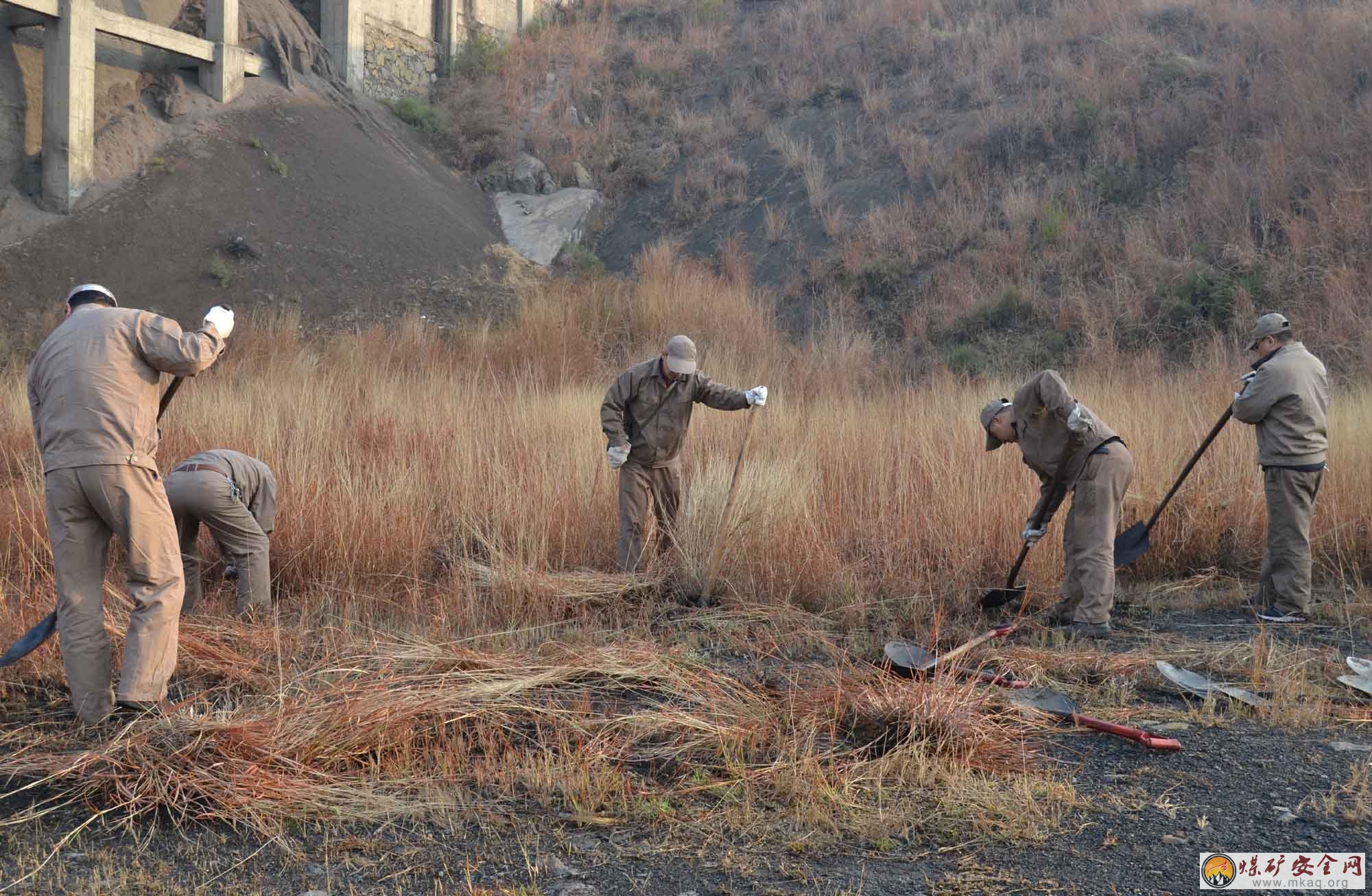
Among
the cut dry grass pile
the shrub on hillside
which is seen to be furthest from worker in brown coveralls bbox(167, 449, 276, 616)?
the shrub on hillside

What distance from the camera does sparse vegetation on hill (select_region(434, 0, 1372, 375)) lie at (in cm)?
1383

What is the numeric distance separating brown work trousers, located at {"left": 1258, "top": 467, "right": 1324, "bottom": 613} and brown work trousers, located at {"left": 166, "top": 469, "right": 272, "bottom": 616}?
18.0 ft

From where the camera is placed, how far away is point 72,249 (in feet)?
45.5

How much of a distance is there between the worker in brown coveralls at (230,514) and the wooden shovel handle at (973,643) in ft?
A: 10.9

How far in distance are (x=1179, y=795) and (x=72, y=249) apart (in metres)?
14.6

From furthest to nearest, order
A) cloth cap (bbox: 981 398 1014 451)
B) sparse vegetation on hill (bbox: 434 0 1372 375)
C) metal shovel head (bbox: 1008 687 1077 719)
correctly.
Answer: sparse vegetation on hill (bbox: 434 0 1372 375) < cloth cap (bbox: 981 398 1014 451) < metal shovel head (bbox: 1008 687 1077 719)

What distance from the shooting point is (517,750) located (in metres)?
3.89

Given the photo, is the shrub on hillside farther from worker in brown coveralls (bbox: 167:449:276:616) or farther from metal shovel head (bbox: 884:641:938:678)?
metal shovel head (bbox: 884:641:938:678)

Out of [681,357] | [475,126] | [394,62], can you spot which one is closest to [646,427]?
[681,357]

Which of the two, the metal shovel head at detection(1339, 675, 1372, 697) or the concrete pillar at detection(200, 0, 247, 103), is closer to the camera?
the metal shovel head at detection(1339, 675, 1372, 697)

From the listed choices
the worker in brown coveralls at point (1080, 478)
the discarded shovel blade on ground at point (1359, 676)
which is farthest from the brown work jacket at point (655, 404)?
the discarded shovel blade on ground at point (1359, 676)

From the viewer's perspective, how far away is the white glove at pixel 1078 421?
17.2 feet

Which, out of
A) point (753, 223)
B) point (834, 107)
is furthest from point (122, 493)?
point (834, 107)

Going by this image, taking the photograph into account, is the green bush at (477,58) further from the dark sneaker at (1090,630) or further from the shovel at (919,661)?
the shovel at (919,661)
